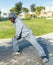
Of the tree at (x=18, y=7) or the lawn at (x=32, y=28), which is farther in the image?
the tree at (x=18, y=7)

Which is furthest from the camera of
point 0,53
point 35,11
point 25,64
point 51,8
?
point 51,8

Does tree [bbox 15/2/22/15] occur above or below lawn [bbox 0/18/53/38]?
below

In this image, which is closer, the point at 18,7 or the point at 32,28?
the point at 32,28

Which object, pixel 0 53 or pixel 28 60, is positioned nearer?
pixel 28 60

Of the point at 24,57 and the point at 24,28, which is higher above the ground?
the point at 24,28

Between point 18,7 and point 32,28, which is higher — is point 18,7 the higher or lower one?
the lower one

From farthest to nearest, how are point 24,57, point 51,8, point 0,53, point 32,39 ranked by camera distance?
1. point 51,8
2. point 0,53
3. point 24,57
4. point 32,39

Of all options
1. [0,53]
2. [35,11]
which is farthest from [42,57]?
[35,11]

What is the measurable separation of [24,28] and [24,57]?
1.15 metres

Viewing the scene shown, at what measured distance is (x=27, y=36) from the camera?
26.0 feet

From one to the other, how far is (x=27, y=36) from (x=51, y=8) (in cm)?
12655

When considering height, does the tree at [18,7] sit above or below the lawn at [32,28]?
below

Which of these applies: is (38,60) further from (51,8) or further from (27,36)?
(51,8)

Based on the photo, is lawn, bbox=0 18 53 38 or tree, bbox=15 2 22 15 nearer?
lawn, bbox=0 18 53 38
